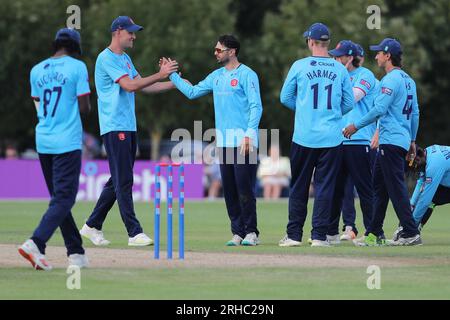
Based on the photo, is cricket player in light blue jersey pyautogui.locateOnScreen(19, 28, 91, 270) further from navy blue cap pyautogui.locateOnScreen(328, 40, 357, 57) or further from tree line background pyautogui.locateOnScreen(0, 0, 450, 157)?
tree line background pyautogui.locateOnScreen(0, 0, 450, 157)

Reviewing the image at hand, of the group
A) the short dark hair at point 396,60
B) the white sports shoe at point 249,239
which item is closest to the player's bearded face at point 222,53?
the short dark hair at point 396,60

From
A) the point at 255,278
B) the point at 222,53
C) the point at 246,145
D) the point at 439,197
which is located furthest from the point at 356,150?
the point at 255,278

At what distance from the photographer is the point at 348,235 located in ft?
56.0

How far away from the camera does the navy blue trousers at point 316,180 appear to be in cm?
1494

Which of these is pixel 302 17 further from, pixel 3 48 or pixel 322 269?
pixel 322 269

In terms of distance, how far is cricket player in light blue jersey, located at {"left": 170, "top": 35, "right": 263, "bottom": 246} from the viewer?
15.2 m

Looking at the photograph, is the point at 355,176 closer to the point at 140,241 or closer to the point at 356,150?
the point at 356,150

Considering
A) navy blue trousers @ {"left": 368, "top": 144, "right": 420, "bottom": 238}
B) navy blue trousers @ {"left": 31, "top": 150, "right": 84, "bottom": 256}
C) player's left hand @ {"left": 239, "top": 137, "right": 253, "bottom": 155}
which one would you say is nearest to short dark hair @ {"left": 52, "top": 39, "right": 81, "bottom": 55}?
navy blue trousers @ {"left": 31, "top": 150, "right": 84, "bottom": 256}

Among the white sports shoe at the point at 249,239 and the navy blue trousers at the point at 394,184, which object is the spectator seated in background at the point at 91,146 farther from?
the navy blue trousers at the point at 394,184

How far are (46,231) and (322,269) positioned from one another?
2.85m

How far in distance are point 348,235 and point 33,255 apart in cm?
624

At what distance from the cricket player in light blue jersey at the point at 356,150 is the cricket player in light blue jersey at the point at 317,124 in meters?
0.97

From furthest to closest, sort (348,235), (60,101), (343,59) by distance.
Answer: (348,235) → (343,59) → (60,101)

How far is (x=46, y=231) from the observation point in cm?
1197
